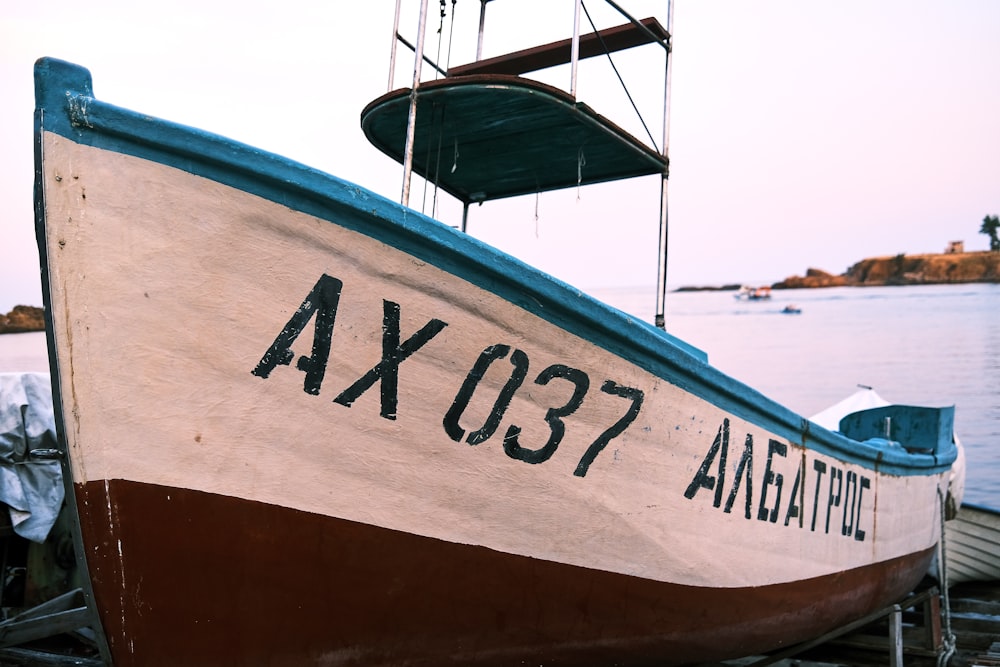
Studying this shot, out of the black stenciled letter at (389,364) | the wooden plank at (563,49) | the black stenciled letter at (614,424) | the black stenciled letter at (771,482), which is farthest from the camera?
the wooden plank at (563,49)

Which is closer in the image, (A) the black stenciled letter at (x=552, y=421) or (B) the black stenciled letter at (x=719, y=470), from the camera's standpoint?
(A) the black stenciled letter at (x=552, y=421)

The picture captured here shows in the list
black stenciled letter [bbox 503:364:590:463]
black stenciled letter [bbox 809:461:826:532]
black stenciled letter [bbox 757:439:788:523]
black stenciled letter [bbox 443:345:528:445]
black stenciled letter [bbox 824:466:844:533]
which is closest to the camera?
black stenciled letter [bbox 443:345:528:445]

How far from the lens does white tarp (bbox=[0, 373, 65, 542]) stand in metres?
5.00

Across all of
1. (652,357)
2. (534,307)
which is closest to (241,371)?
(534,307)

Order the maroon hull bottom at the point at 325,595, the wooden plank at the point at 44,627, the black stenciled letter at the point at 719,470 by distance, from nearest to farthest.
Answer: the maroon hull bottom at the point at 325,595 < the black stenciled letter at the point at 719,470 < the wooden plank at the point at 44,627

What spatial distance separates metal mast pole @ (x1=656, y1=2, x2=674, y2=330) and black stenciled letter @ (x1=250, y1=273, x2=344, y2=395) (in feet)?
7.61

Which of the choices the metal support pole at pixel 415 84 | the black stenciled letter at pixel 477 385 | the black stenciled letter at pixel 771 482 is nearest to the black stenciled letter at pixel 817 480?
the black stenciled letter at pixel 771 482

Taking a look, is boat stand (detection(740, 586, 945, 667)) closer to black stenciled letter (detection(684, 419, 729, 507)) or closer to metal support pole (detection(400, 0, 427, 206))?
→ black stenciled letter (detection(684, 419, 729, 507))

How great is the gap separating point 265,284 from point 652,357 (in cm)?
151

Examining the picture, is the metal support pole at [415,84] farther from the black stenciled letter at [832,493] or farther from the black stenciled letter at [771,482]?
the black stenciled letter at [832,493]

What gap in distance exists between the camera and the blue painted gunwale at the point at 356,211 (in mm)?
2045

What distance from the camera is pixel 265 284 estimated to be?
223cm

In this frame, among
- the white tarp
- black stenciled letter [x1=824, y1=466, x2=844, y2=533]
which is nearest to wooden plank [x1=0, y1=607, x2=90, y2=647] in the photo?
the white tarp

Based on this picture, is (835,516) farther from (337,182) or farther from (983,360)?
(983,360)
